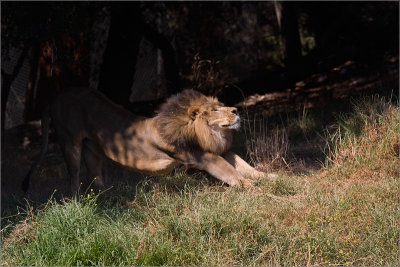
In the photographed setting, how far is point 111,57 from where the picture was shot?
8758mm

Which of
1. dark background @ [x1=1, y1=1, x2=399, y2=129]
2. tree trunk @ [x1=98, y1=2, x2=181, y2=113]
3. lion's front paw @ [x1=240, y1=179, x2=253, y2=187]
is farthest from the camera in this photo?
tree trunk @ [x1=98, y1=2, x2=181, y2=113]

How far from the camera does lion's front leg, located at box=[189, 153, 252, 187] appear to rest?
5.93m

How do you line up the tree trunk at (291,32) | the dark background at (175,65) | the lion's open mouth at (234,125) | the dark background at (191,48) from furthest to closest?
the tree trunk at (291,32) → the dark background at (191,48) → the dark background at (175,65) → the lion's open mouth at (234,125)

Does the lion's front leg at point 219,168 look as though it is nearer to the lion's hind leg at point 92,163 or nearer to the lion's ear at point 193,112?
the lion's ear at point 193,112

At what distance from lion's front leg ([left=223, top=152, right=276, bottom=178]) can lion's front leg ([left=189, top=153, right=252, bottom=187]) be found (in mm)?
162

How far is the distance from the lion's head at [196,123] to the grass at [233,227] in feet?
1.59

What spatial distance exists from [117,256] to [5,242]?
1.14 m

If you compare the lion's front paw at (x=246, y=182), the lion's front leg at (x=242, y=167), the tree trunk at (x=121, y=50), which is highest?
the tree trunk at (x=121, y=50)

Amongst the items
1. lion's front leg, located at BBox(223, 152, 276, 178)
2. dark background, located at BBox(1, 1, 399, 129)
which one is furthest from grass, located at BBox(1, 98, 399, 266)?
dark background, located at BBox(1, 1, 399, 129)

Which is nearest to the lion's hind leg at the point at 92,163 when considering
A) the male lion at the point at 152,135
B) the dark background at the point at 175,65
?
the male lion at the point at 152,135

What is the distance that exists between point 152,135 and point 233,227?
6.76 ft

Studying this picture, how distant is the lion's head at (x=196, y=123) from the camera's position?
19.9ft

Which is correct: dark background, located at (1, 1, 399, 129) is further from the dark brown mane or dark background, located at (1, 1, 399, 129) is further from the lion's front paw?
the lion's front paw

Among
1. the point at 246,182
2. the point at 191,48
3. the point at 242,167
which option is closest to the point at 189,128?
the point at 242,167
